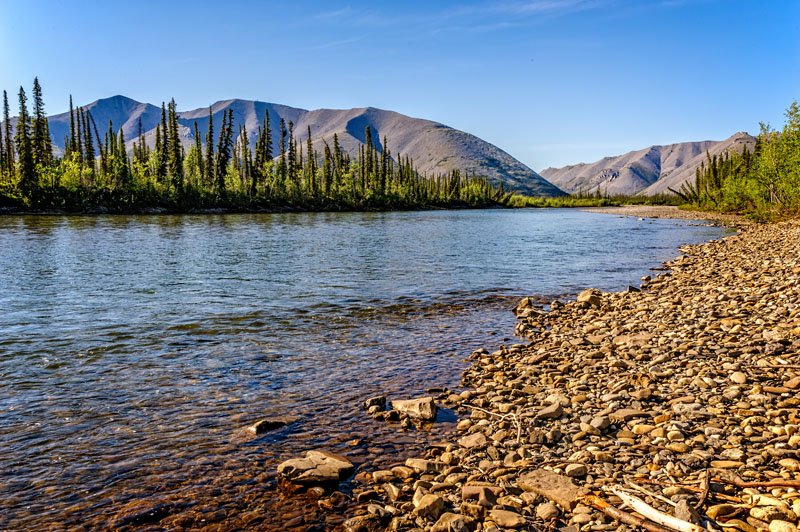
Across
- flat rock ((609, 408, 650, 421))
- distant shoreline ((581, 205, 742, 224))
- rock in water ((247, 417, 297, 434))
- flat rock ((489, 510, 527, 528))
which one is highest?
distant shoreline ((581, 205, 742, 224))

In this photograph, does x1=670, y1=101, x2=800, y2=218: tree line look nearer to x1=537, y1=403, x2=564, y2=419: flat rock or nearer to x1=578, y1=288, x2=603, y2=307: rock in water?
x1=578, y1=288, x2=603, y2=307: rock in water

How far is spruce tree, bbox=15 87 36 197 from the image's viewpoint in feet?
272

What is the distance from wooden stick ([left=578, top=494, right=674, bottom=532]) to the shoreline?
0.09 m

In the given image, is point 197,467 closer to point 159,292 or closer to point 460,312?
point 460,312

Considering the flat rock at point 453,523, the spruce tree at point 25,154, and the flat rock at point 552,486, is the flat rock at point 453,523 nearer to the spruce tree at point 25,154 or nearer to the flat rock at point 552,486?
the flat rock at point 552,486

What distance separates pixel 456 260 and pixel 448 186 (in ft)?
535

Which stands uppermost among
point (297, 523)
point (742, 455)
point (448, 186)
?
point (448, 186)

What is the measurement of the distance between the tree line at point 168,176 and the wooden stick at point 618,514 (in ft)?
313

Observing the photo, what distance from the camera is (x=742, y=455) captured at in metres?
5.93

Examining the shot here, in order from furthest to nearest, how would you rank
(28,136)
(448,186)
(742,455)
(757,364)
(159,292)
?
(448,186) → (28,136) → (159,292) → (757,364) → (742,455)

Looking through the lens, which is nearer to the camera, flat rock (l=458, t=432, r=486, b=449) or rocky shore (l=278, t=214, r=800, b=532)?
rocky shore (l=278, t=214, r=800, b=532)

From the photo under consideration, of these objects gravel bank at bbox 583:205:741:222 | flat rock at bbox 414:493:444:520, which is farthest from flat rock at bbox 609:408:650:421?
gravel bank at bbox 583:205:741:222

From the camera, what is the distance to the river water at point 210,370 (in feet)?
21.6

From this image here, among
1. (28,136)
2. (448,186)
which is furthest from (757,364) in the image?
(448,186)
